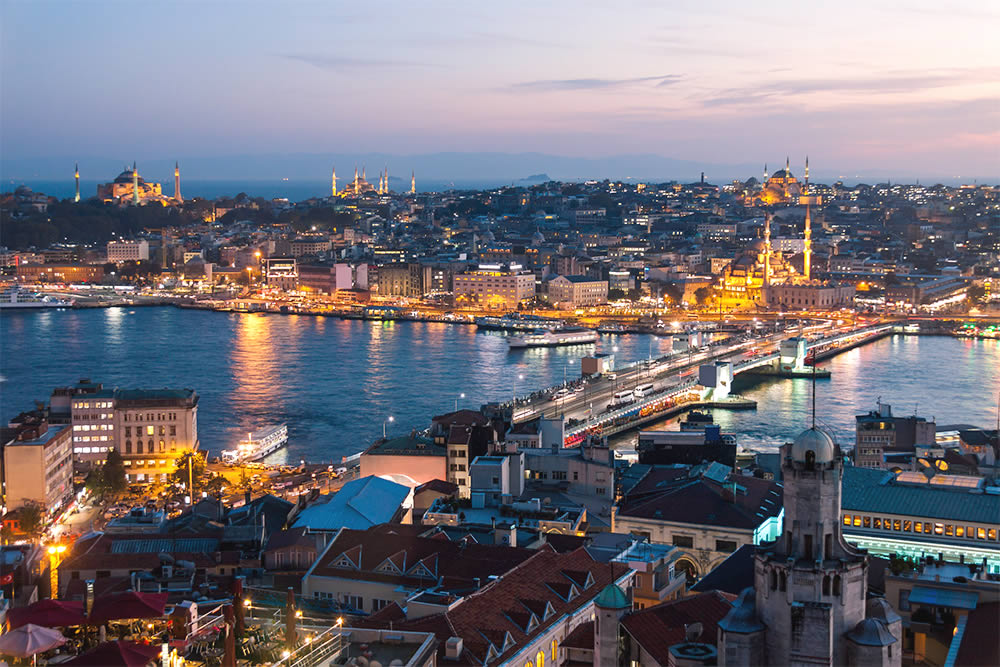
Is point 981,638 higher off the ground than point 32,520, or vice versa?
point 981,638

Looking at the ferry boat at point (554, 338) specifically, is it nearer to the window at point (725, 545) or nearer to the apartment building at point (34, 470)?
the apartment building at point (34, 470)

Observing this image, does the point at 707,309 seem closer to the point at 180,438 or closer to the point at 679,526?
the point at 180,438

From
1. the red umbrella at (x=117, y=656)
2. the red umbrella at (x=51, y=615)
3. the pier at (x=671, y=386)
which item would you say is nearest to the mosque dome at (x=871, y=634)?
the red umbrella at (x=117, y=656)

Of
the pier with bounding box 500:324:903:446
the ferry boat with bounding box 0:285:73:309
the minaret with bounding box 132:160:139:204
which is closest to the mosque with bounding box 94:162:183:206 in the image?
the minaret with bounding box 132:160:139:204

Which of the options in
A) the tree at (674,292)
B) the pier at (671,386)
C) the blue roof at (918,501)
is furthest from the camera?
the tree at (674,292)

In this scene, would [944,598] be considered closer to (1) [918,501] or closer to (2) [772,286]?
(1) [918,501]

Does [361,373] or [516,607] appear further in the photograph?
[361,373]

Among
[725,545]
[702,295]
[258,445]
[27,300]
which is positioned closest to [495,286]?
[702,295]
